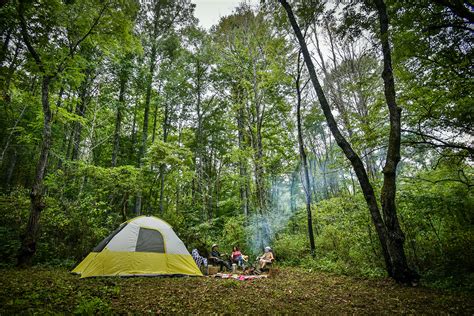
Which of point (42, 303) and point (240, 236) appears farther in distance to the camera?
point (240, 236)

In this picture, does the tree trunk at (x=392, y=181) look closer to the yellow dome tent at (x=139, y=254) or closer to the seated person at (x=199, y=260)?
the yellow dome tent at (x=139, y=254)

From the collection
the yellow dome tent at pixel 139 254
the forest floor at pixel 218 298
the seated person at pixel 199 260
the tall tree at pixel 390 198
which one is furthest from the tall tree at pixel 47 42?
the tall tree at pixel 390 198

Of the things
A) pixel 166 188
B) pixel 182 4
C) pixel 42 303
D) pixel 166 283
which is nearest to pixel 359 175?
pixel 166 283

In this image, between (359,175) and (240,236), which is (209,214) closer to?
(240,236)

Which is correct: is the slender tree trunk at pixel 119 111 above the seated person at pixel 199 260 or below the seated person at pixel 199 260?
above

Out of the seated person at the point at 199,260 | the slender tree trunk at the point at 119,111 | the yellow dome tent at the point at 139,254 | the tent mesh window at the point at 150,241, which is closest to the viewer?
the yellow dome tent at the point at 139,254

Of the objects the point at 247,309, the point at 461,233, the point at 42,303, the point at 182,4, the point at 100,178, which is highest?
the point at 182,4

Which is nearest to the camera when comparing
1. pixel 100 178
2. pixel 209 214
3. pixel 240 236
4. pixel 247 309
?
pixel 247 309

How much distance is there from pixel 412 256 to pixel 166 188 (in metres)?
14.9

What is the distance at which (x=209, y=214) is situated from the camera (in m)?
16.8

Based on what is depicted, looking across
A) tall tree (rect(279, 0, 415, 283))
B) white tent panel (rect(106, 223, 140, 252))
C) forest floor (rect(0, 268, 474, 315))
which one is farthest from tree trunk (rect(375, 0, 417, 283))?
white tent panel (rect(106, 223, 140, 252))

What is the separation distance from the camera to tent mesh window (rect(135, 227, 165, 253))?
704 cm

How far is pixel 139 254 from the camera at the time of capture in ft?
22.6

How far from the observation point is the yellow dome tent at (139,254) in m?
6.45
